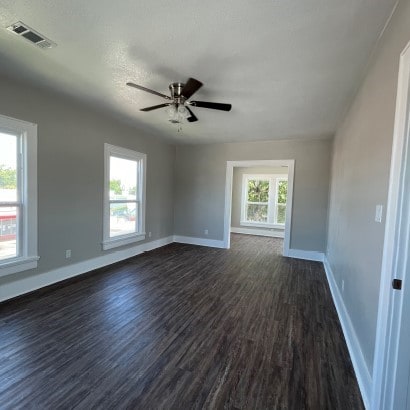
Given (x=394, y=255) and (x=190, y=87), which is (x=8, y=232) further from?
(x=394, y=255)

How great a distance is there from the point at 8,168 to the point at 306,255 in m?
5.44

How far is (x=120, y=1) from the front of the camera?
156cm

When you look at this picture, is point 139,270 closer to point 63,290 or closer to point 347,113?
point 63,290

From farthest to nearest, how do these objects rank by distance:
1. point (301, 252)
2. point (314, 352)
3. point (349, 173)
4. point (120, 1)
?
1. point (301, 252)
2. point (349, 173)
3. point (314, 352)
4. point (120, 1)

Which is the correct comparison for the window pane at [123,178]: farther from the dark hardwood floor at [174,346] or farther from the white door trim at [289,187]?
the white door trim at [289,187]

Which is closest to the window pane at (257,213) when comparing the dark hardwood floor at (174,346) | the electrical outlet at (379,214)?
the dark hardwood floor at (174,346)

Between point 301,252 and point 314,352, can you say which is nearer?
point 314,352

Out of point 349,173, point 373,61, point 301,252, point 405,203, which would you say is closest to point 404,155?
point 405,203

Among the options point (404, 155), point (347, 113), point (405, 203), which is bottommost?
point (405, 203)

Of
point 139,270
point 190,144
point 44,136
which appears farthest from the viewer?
point 190,144

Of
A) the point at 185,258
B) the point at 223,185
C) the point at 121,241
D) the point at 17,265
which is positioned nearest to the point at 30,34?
the point at 17,265

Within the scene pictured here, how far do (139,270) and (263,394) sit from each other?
290 centimetres

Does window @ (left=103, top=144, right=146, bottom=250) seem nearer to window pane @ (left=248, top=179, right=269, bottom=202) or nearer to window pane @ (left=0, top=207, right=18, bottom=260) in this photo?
window pane @ (left=0, top=207, right=18, bottom=260)

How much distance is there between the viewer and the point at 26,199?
9.87ft
